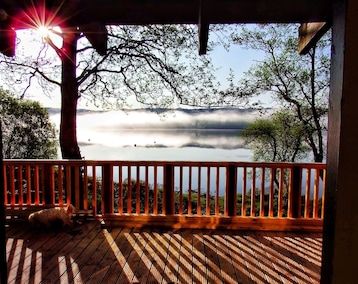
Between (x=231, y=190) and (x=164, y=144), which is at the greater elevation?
(x=164, y=144)

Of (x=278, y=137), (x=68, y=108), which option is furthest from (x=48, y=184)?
(x=278, y=137)

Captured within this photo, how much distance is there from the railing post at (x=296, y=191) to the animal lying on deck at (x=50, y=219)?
129 inches

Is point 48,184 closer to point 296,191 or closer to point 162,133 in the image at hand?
point 296,191

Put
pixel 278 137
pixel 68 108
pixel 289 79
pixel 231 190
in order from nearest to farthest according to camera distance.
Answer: pixel 231 190 → pixel 68 108 → pixel 289 79 → pixel 278 137

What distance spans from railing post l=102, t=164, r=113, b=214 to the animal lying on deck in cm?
55

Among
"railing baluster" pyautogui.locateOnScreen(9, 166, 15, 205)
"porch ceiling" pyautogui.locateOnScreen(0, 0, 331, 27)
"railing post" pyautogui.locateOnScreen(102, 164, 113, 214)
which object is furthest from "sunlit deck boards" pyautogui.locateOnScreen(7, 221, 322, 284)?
"porch ceiling" pyautogui.locateOnScreen(0, 0, 331, 27)

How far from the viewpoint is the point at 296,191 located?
427cm

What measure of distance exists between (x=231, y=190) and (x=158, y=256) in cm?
151

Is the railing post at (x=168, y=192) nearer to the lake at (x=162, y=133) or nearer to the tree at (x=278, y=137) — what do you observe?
the lake at (x=162, y=133)

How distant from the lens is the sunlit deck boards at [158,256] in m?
2.91

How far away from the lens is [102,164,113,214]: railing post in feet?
14.7

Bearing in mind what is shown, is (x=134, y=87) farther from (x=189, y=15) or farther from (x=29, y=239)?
(x=189, y=15)

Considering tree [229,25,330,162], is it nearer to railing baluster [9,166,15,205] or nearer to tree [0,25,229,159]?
tree [0,25,229,159]

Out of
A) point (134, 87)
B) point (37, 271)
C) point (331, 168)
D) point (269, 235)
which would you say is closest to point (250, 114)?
point (134, 87)
